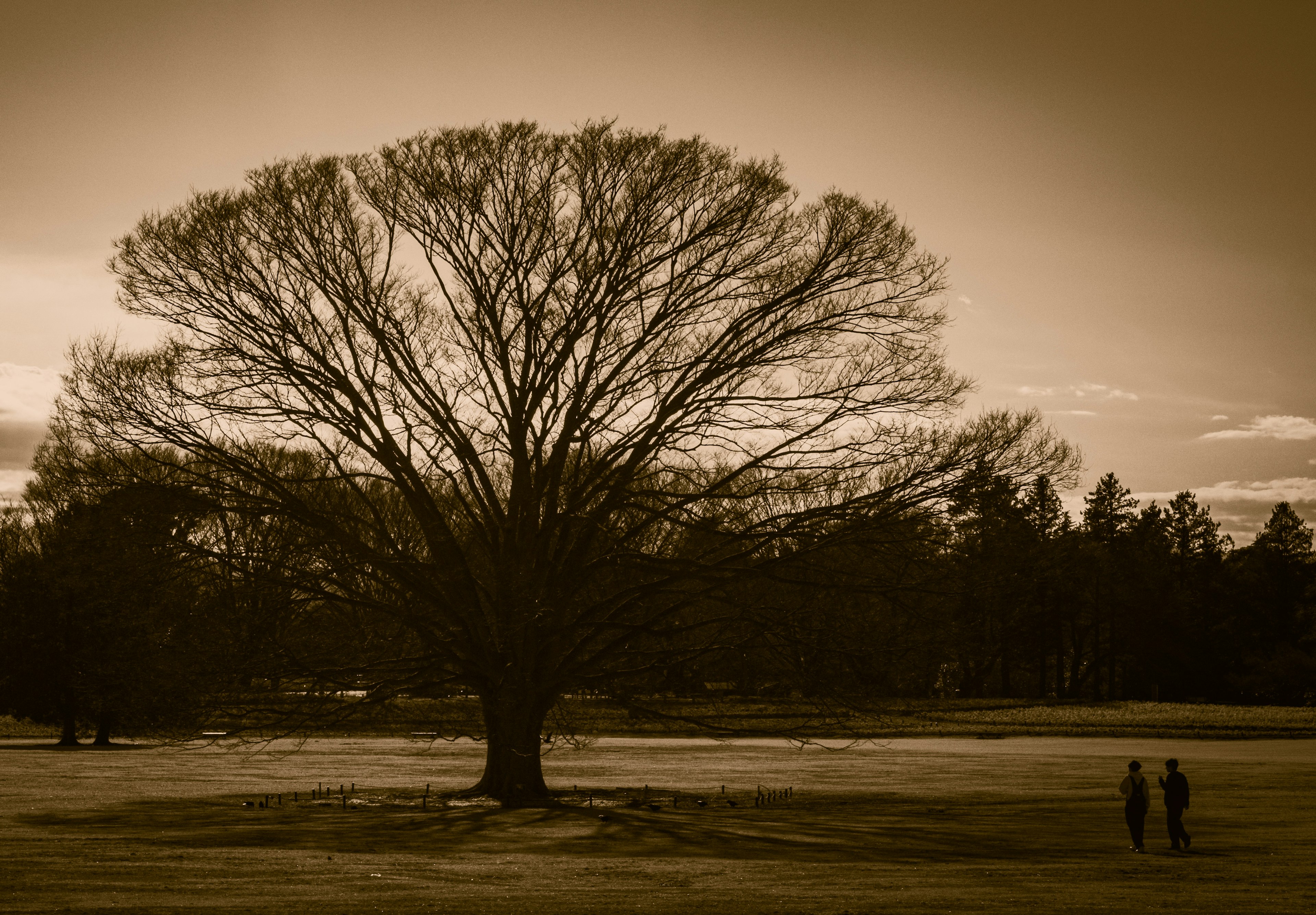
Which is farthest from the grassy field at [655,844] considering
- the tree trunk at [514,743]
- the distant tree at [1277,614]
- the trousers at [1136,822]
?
the distant tree at [1277,614]

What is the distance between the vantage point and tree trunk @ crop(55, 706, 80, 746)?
153 feet

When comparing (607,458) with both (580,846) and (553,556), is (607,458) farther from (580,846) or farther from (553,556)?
(580,846)

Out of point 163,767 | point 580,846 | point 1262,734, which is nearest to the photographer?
point 580,846

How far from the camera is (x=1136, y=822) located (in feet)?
60.3

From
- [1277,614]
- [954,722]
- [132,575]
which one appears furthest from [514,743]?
[1277,614]

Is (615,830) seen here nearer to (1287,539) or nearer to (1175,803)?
(1175,803)

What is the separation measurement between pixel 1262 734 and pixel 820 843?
44822mm

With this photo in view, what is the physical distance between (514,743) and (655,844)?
515 centimetres

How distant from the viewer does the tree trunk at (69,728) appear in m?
46.8

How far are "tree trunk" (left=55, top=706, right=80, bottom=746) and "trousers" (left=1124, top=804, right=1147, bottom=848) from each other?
39555 millimetres

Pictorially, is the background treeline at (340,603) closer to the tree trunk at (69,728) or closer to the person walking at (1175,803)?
the person walking at (1175,803)

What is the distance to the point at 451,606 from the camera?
22.7 m

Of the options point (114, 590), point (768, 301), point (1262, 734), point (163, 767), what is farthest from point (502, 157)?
point (1262, 734)

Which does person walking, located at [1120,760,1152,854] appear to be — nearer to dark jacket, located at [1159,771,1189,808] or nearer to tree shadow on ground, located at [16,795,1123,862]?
dark jacket, located at [1159,771,1189,808]
